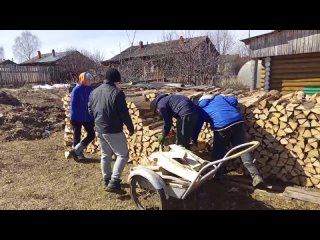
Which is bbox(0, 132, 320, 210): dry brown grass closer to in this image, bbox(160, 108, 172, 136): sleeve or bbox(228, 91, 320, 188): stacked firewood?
bbox(228, 91, 320, 188): stacked firewood

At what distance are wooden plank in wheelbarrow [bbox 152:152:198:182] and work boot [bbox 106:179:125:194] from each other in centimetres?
101

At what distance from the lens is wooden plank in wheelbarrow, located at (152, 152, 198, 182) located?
384cm

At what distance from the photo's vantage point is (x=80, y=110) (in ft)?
20.9

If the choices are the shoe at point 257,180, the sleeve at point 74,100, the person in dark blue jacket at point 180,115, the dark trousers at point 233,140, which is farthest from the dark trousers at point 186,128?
the sleeve at point 74,100

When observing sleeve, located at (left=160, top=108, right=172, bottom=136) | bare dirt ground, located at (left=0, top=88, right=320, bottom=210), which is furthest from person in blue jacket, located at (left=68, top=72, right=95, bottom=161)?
sleeve, located at (left=160, top=108, right=172, bottom=136)

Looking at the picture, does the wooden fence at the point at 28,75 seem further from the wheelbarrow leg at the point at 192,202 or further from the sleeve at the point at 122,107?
the wheelbarrow leg at the point at 192,202

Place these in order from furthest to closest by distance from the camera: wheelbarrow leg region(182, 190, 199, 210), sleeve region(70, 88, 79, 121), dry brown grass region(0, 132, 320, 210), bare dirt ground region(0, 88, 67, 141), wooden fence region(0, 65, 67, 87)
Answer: wooden fence region(0, 65, 67, 87), bare dirt ground region(0, 88, 67, 141), sleeve region(70, 88, 79, 121), dry brown grass region(0, 132, 320, 210), wheelbarrow leg region(182, 190, 199, 210)

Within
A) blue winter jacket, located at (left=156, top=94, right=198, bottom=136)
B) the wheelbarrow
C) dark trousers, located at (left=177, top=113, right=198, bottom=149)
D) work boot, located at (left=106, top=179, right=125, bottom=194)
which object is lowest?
work boot, located at (left=106, top=179, right=125, bottom=194)

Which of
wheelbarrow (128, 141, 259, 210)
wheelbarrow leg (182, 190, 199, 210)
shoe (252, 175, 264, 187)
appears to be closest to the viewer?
wheelbarrow (128, 141, 259, 210)

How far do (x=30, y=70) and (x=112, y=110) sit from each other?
89.3 ft

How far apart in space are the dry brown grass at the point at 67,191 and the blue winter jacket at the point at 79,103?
1025 millimetres

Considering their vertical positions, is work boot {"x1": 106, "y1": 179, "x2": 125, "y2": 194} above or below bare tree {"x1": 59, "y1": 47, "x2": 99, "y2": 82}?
below

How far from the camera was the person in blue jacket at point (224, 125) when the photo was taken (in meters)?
4.70

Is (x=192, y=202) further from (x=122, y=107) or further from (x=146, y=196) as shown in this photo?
(x=122, y=107)
